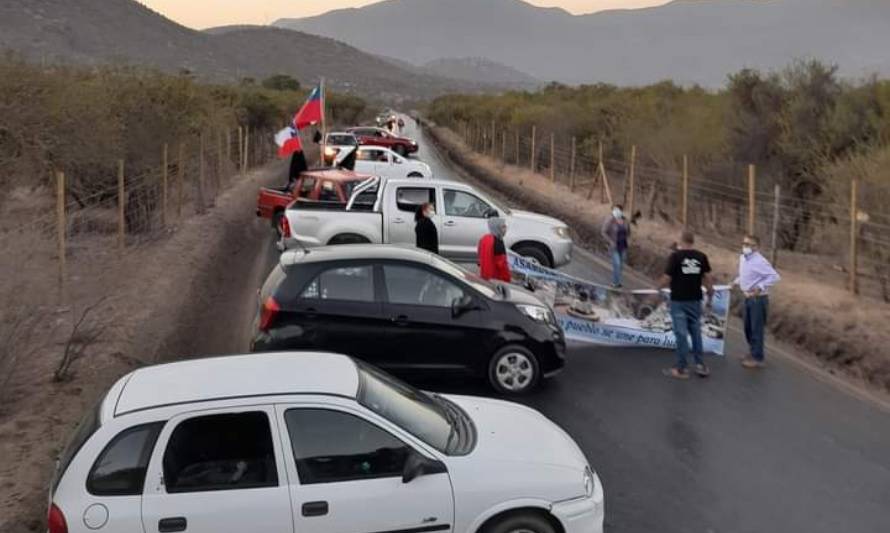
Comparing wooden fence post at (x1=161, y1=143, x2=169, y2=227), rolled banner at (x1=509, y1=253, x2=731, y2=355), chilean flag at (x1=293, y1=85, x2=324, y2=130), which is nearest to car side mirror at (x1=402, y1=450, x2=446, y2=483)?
rolled banner at (x1=509, y1=253, x2=731, y2=355)

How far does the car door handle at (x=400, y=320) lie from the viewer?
32.9 feet

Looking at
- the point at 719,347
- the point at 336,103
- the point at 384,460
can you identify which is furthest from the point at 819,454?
the point at 336,103

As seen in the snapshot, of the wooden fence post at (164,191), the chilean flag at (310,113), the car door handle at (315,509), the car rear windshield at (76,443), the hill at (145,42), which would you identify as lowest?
the car door handle at (315,509)

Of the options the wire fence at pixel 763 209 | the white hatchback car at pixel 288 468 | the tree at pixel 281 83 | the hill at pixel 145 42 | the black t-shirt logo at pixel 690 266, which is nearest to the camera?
the white hatchback car at pixel 288 468

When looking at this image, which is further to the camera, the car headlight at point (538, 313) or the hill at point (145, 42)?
the hill at point (145, 42)

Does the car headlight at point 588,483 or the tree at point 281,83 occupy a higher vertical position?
the tree at point 281,83

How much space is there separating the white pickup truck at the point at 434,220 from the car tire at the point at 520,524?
10.7m

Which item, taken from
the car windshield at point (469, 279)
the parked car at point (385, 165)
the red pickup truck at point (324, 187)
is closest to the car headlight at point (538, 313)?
the car windshield at point (469, 279)

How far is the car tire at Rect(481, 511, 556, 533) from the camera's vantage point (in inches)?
222

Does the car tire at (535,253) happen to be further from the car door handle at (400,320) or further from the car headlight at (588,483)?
the car headlight at (588,483)

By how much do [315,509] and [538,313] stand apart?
18.1 feet

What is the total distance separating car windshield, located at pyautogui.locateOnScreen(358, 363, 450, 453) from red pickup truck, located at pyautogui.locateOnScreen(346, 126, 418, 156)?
121ft

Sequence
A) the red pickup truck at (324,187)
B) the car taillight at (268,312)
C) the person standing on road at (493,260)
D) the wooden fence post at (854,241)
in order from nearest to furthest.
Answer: the car taillight at (268,312)
the person standing on road at (493,260)
the wooden fence post at (854,241)
the red pickup truck at (324,187)

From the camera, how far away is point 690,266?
10930 mm
